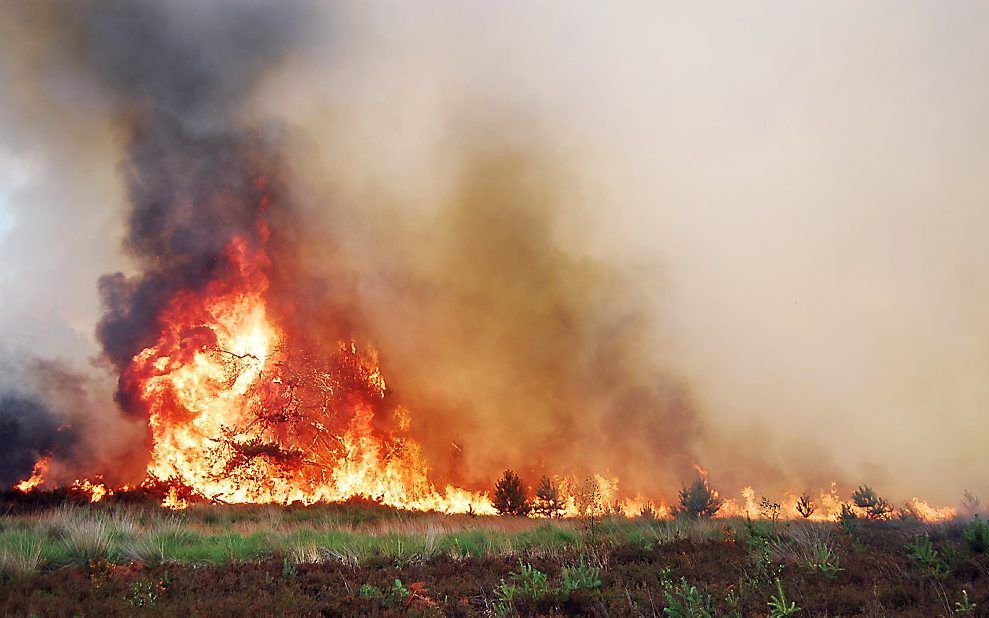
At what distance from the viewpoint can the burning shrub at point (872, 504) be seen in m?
23.2

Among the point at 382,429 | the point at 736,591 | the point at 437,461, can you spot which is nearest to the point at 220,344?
the point at 382,429

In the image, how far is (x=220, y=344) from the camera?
3572 centimetres

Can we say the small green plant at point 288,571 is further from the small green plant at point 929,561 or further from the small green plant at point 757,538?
the small green plant at point 929,561

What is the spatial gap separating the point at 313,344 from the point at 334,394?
179 inches

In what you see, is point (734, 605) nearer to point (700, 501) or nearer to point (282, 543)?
point (282, 543)

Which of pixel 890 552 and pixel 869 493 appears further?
pixel 869 493

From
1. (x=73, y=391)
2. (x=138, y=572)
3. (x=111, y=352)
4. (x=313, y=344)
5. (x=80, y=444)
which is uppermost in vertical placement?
(x=313, y=344)

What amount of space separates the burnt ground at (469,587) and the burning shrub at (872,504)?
15.0 meters

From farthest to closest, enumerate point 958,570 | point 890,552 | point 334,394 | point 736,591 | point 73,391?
point 334,394
point 73,391
point 890,552
point 958,570
point 736,591

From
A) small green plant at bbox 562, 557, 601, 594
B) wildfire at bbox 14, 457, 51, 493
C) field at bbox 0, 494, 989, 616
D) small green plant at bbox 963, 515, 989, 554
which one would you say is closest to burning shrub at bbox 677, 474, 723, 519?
field at bbox 0, 494, 989, 616

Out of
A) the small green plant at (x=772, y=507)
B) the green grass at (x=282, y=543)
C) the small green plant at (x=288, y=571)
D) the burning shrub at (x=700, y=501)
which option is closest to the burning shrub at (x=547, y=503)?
the burning shrub at (x=700, y=501)

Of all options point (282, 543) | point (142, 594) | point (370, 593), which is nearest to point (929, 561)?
point (370, 593)

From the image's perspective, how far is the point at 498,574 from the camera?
402 inches

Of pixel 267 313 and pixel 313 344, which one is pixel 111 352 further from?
pixel 313 344
